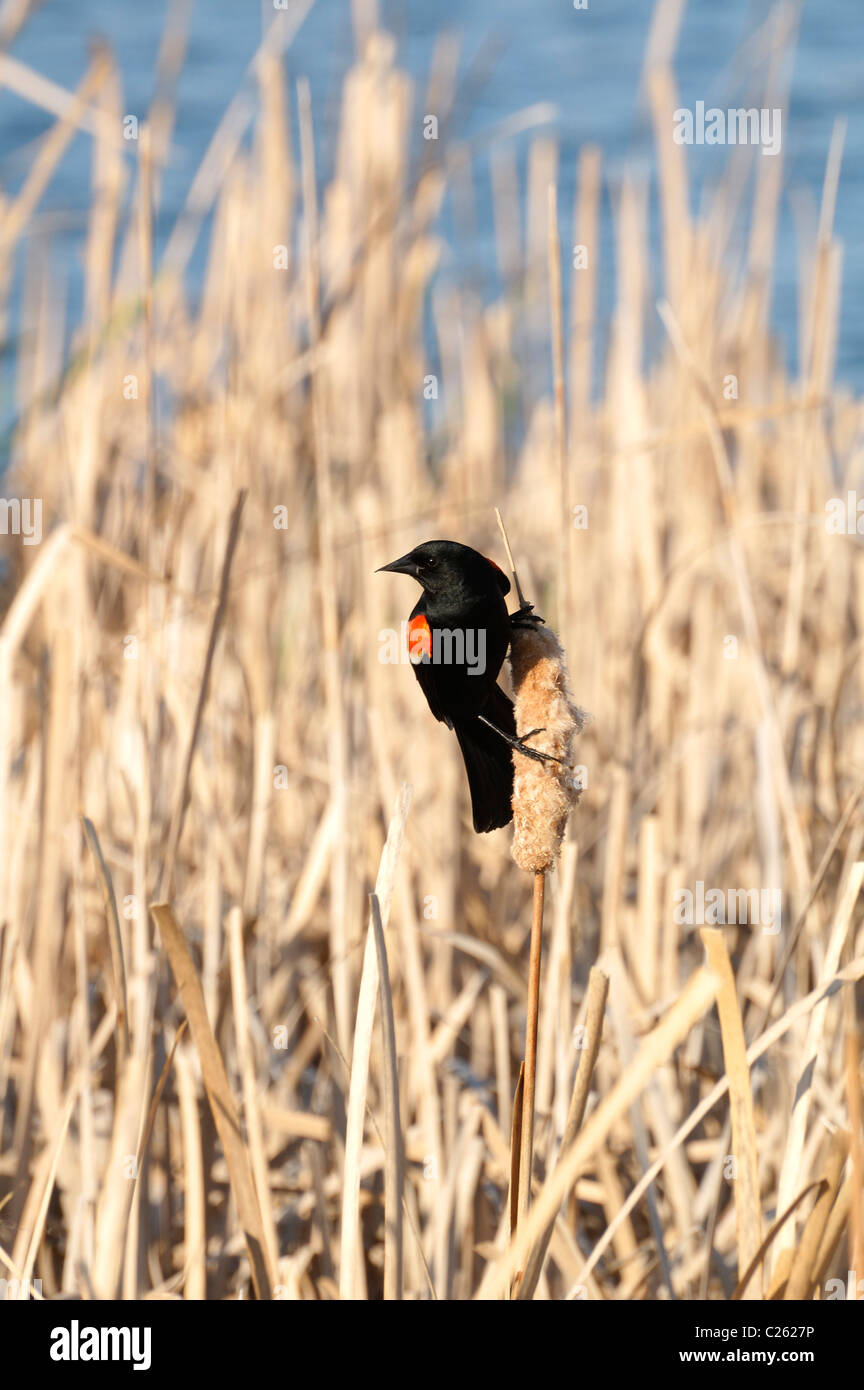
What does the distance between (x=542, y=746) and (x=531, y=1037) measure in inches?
4.0

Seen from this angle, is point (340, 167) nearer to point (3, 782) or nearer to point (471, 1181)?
point (3, 782)

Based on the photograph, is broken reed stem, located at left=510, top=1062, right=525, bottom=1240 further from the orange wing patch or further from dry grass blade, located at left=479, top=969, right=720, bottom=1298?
the orange wing patch

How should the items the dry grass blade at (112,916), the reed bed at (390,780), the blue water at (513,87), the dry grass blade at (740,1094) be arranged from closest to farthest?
1. the dry grass blade at (740,1094)
2. the dry grass blade at (112,916)
3. the reed bed at (390,780)
4. the blue water at (513,87)

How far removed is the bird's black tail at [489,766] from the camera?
1.36 feet

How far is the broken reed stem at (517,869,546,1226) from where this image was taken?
0.39 meters

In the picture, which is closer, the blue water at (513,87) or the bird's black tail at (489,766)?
the bird's black tail at (489,766)

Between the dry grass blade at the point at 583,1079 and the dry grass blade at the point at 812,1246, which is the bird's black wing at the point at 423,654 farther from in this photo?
the dry grass blade at the point at 812,1246

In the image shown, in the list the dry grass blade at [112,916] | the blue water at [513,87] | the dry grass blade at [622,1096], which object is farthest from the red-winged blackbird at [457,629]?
the blue water at [513,87]

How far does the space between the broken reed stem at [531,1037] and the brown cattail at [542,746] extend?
0.01 m

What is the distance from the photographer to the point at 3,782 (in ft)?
3.30

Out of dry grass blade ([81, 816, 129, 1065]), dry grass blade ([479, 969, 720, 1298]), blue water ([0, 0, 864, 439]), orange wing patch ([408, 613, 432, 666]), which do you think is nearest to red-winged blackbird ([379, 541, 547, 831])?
orange wing patch ([408, 613, 432, 666])

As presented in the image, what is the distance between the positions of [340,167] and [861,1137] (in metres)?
2.20

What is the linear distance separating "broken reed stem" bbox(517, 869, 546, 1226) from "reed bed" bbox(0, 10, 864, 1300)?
0.07 ft
